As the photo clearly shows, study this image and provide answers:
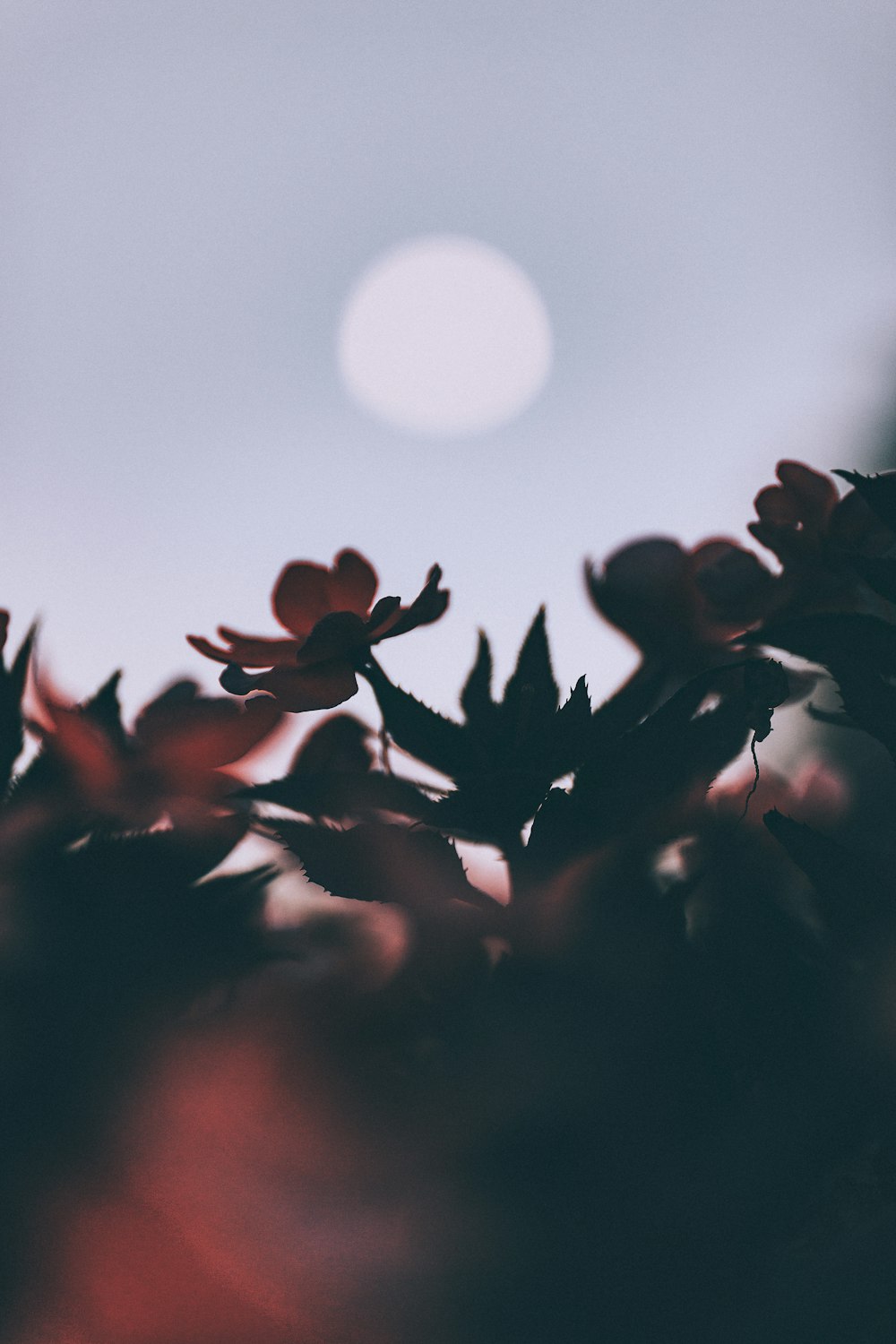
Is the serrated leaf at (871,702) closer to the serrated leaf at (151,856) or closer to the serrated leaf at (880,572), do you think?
the serrated leaf at (880,572)

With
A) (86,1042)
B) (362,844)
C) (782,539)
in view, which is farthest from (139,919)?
(782,539)

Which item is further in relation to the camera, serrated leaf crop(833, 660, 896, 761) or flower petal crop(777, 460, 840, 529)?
flower petal crop(777, 460, 840, 529)

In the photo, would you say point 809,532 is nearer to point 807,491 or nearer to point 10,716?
point 807,491

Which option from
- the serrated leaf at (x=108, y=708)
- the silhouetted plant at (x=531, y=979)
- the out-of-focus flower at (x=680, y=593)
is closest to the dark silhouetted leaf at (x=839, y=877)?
the silhouetted plant at (x=531, y=979)

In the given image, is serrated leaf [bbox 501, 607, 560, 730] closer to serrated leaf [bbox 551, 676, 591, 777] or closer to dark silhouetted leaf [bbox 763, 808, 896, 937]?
serrated leaf [bbox 551, 676, 591, 777]

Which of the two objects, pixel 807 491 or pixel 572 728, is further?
pixel 807 491

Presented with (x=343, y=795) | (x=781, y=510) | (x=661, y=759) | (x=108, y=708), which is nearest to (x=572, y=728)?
(x=661, y=759)

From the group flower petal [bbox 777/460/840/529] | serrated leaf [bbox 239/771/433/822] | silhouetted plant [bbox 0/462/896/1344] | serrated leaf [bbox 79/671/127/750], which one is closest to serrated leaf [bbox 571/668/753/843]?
silhouetted plant [bbox 0/462/896/1344]
